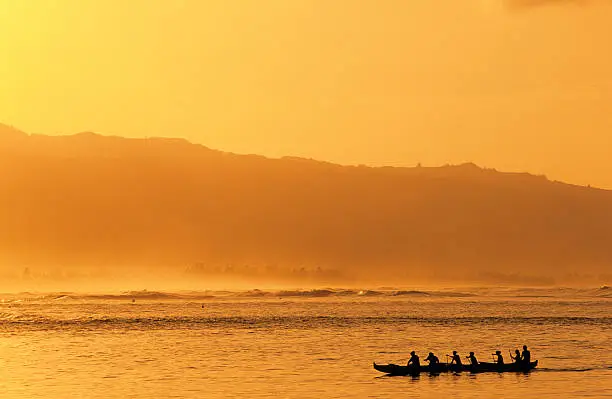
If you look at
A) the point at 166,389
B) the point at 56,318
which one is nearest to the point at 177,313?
the point at 56,318

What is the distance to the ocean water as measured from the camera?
242 ft

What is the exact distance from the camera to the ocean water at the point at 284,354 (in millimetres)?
73688

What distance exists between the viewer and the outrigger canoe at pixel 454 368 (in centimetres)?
8131

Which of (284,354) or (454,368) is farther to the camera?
(284,354)

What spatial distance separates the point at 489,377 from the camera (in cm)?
8206

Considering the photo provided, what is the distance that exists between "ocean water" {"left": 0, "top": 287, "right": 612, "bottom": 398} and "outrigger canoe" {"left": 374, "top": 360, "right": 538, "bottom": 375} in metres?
0.77

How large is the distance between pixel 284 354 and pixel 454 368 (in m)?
20.2

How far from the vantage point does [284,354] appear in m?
99.5

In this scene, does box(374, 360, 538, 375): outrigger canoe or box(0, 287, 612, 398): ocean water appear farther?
box(374, 360, 538, 375): outrigger canoe

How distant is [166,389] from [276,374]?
10679mm

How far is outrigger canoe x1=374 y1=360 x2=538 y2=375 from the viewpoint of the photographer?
267 ft

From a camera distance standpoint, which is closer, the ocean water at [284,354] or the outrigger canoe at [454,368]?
the ocean water at [284,354]

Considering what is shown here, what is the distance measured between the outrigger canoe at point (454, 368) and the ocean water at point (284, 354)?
0.77m

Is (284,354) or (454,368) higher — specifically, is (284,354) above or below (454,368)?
above
